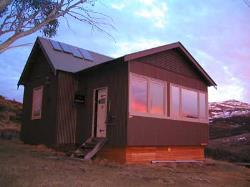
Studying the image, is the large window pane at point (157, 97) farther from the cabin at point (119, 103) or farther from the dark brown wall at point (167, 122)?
the dark brown wall at point (167, 122)

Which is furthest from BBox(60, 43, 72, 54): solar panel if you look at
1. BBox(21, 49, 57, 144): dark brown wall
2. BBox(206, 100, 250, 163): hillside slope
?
BBox(206, 100, 250, 163): hillside slope

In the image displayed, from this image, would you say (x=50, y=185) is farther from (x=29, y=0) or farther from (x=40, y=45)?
(x=40, y=45)

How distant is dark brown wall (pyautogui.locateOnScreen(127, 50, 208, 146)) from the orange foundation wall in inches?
10.6

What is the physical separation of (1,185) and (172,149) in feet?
30.0

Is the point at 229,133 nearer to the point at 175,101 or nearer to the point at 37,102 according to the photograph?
the point at 175,101

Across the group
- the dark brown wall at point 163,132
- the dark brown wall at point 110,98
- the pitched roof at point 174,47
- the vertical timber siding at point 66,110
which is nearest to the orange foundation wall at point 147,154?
the dark brown wall at point 163,132

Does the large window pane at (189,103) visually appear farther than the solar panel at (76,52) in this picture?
No

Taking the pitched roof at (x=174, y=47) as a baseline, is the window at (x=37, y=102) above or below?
below

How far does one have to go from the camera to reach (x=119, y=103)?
1437 cm

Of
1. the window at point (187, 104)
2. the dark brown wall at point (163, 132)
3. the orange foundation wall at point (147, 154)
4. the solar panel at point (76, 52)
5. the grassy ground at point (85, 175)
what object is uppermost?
the solar panel at point (76, 52)

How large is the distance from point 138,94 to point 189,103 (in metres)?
3.88

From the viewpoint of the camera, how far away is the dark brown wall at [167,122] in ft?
46.7

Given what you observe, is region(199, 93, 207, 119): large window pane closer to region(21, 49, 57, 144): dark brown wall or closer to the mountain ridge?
region(21, 49, 57, 144): dark brown wall

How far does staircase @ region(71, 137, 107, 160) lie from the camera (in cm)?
1382
